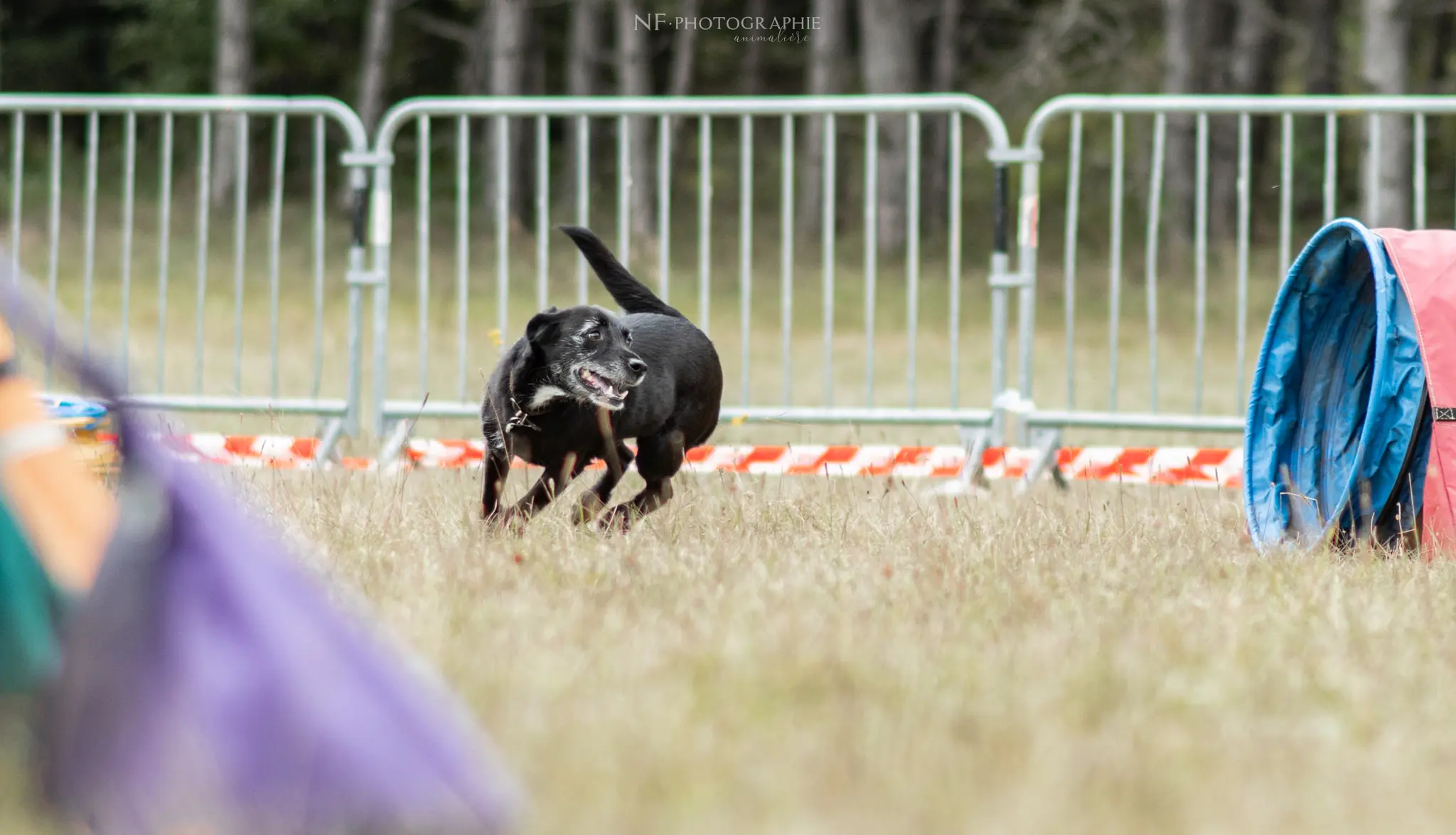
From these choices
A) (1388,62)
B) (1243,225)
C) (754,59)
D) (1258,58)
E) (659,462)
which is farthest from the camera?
(754,59)

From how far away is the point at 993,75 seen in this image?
31.4 metres

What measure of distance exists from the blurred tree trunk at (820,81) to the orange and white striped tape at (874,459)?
15267 mm

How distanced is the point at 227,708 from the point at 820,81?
72.0 ft

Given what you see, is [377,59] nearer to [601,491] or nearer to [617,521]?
[601,491]

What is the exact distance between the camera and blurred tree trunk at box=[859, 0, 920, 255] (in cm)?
2284

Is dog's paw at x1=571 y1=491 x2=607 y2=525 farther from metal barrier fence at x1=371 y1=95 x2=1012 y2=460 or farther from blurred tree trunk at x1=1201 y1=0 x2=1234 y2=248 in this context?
blurred tree trunk at x1=1201 y1=0 x2=1234 y2=248

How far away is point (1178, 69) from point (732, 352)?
34.7ft

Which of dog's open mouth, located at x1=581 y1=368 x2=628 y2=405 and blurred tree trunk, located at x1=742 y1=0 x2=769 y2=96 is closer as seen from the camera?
dog's open mouth, located at x1=581 y1=368 x2=628 y2=405

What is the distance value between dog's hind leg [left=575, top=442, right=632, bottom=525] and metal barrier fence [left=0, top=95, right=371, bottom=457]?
1247 millimetres

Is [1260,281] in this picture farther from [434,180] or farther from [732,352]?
[434,180]

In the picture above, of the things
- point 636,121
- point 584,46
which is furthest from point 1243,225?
point 584,46

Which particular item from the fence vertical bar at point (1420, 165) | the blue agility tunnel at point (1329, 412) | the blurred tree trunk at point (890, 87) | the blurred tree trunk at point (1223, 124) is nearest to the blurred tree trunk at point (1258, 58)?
the blurred tree trunk at point (1223, 124)

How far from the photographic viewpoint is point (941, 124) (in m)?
29.2

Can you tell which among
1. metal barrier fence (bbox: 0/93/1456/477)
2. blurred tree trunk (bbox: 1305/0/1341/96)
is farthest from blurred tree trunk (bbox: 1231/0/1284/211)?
blurred tree trunk (bbox: 1305/0/1341/96)
